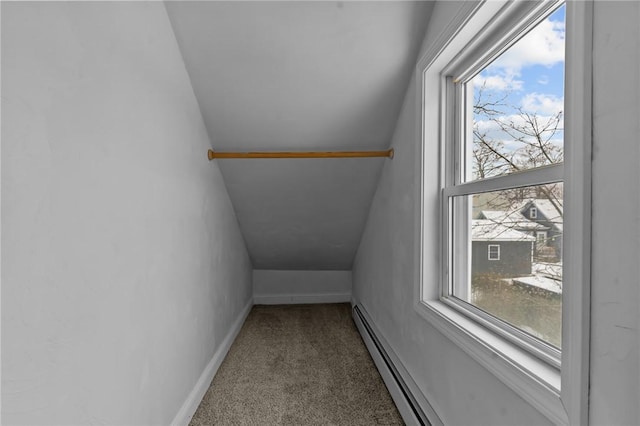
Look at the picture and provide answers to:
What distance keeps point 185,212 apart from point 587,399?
1.60 meters

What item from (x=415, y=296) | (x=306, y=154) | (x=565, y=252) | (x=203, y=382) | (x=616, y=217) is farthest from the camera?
(x=306, y=154)

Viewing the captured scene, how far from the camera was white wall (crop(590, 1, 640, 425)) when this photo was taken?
0.63 metres

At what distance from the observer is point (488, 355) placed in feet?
3.49

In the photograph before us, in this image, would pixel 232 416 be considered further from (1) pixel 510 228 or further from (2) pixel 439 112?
(2) pixel 439 112

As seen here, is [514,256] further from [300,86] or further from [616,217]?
[300,86]

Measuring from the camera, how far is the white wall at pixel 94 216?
73 centimetres

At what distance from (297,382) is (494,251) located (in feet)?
4.59

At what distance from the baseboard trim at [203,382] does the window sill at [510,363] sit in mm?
1226

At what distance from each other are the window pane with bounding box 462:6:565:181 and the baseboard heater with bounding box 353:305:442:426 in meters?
1.03

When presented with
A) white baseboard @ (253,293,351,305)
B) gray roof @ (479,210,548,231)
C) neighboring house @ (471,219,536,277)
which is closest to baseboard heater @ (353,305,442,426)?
neighboring house @ (471,219,536,277)

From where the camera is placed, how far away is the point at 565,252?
2.57ft

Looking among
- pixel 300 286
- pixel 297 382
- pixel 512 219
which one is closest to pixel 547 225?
pixel 512 219

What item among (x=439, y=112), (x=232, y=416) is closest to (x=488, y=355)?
(x=439, y=112)

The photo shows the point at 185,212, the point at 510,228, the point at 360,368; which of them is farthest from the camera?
the point at 360,368
